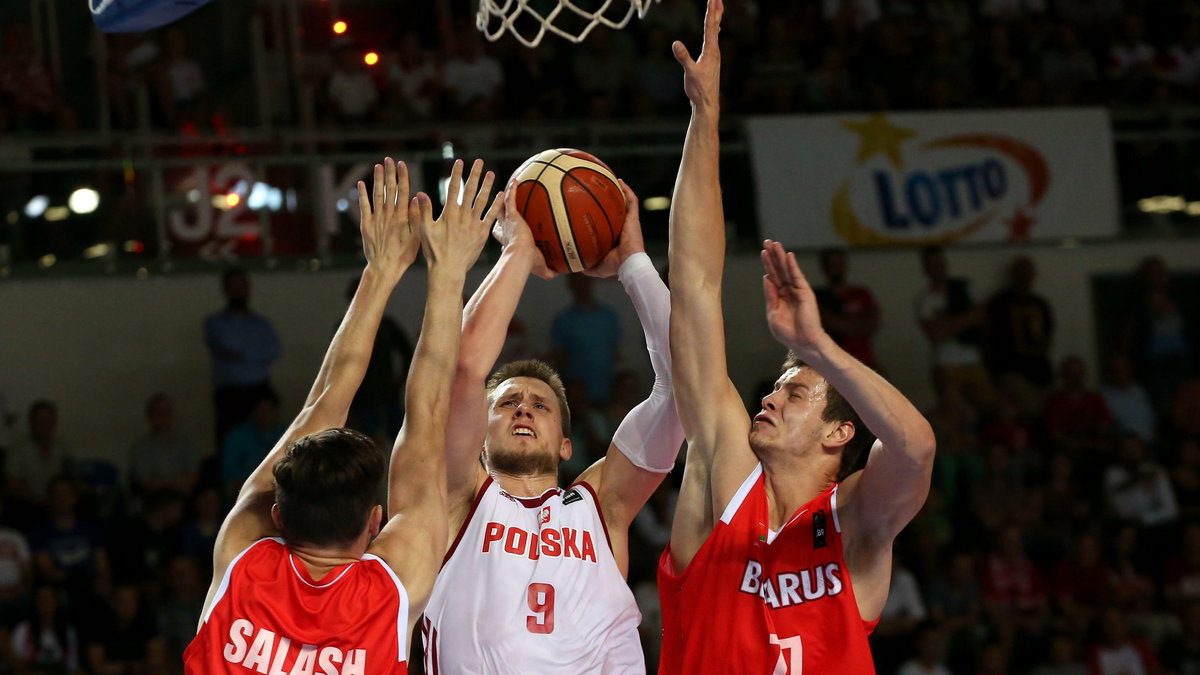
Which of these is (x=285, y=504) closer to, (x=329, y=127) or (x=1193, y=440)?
(x=329, y=127)

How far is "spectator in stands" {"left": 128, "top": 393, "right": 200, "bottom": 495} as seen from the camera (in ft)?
31.9

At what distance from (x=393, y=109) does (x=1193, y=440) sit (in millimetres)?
6585

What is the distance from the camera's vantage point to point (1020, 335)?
463 inches

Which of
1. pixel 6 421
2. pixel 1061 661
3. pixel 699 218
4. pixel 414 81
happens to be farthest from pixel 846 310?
pixel 699 218

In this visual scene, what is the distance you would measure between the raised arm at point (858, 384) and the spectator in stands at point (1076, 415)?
784 centimetres

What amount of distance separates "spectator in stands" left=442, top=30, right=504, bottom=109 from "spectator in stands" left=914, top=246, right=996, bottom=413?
11.7ft

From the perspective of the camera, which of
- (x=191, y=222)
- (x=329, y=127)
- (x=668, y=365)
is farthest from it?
(x=329, y=127)

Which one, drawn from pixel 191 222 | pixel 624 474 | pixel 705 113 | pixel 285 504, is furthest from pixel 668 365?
pixel 191 222

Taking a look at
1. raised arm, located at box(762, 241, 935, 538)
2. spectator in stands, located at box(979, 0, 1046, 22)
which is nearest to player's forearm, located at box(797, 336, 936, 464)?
raised arm, located at box(762, 241, 935, 538)

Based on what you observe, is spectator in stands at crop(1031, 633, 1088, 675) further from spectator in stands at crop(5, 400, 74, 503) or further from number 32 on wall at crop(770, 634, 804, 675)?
spectator in stands at crop(5, 400, 74, 503)

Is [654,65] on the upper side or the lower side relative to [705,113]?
upper

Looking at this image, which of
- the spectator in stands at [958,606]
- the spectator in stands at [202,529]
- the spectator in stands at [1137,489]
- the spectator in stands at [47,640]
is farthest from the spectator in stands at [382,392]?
the spectator in stands at [1137,489]

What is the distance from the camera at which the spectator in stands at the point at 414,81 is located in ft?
37.7

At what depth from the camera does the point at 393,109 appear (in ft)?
37.3
